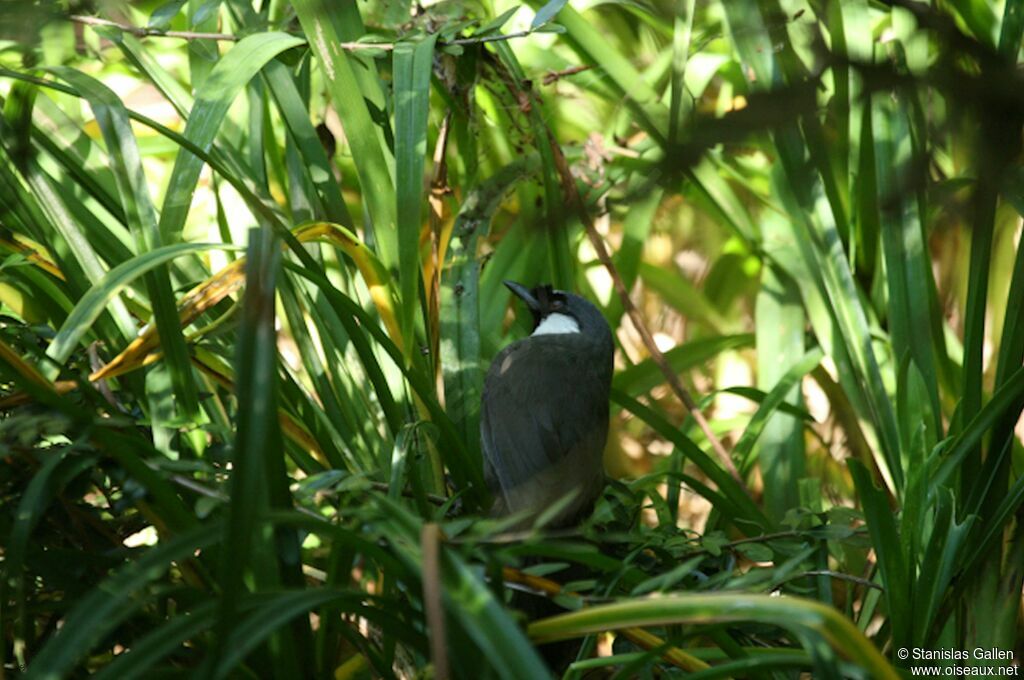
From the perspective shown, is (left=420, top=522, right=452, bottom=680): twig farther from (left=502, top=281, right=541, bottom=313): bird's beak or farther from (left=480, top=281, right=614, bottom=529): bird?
(left=502, top=281, right=541, bottom=313): bird's beak

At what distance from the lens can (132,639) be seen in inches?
58.7

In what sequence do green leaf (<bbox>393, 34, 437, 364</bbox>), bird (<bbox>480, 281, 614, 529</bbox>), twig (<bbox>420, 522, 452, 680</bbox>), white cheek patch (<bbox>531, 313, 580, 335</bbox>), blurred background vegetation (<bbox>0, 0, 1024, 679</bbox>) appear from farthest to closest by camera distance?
white cheek patch (<bbox>531, 313, 580, 335</bbox>), bird (<bbox>480, 281, 614, 529</bbox>), green leaf (<bbox>393, 34, 437, 364</bbox>), blurred background vegetation (<bbox>0, 0, 1024, 679</bbox>), twig (<bbox>420, 522, 452, 680</bbox>)

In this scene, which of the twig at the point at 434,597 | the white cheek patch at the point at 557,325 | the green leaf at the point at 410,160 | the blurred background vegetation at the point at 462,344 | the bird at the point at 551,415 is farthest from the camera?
the white cheek patch at the point at 557,325

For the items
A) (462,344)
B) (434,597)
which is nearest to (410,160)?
(462,344)

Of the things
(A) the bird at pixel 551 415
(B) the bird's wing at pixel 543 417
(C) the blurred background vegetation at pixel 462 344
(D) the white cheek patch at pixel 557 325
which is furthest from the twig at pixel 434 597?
(D) the white cheek patch at pixel 557 325

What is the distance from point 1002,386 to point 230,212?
7.16 feet

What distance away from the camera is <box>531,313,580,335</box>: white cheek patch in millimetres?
2412

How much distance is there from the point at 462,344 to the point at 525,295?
0.35 m

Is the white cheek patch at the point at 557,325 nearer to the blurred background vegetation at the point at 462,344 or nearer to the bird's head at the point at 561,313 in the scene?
the bird's head at the point at 561,313

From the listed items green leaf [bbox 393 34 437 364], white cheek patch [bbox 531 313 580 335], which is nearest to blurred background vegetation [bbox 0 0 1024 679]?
green leaf [bbox 393 34 437 364]

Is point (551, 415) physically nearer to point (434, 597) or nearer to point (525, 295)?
point (525, 295)

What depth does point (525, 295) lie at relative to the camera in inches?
97.8

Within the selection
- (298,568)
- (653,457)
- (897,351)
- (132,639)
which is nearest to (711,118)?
(298,568)

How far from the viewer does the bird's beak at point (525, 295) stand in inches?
97.8
